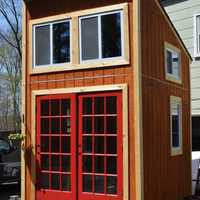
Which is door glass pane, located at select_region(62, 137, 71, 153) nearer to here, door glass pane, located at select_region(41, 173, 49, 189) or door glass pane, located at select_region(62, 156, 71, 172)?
door glass pane, located at select_region(62, 156, 71, 172)

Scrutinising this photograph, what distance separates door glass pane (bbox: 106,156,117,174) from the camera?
10836 millimetres

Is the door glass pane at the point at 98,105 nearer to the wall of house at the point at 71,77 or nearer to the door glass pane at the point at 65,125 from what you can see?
the wall of house at the point at 71,77

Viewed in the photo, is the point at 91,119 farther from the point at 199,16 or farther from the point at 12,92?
the point at 12,92

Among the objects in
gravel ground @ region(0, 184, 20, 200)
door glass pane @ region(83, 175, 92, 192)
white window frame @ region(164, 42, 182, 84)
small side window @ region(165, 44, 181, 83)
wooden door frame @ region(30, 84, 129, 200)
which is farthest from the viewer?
gravel ground @ region(0, 184, 20, 200)

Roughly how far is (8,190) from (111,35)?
23.5 feet

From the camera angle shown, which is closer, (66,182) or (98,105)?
(98,105)


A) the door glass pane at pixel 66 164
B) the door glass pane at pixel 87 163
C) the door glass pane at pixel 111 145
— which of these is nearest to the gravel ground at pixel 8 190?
the door glass pane at pixel 66 164

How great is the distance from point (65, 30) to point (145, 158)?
3.38 meters

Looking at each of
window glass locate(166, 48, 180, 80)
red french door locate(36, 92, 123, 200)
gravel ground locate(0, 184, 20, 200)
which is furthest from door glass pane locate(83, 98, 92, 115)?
gravel ground locate(0, 184, 20, 200)

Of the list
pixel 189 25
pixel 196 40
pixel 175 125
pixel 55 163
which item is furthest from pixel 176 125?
pixel 189 25

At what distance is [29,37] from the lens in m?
12.4

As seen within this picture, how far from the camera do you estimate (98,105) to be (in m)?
11.2

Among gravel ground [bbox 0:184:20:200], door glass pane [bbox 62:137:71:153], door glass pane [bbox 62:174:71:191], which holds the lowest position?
gravel ground [bbox 0:184:20:200]

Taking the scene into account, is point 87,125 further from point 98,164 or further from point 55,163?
point 55,163
